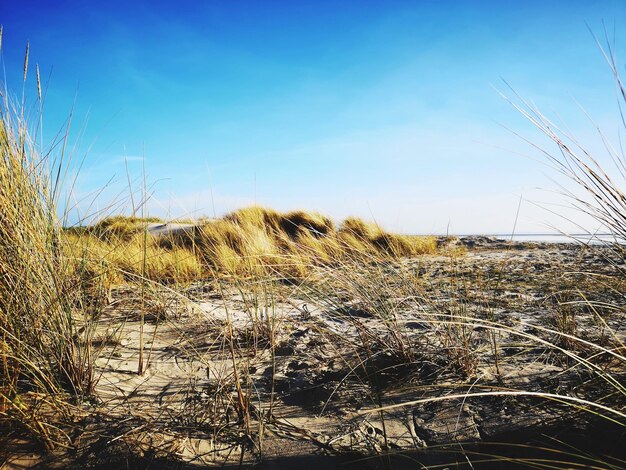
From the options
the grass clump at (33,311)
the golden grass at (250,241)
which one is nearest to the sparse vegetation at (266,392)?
the grass clump at (33,311)

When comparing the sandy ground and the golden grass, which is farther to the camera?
the golden grass

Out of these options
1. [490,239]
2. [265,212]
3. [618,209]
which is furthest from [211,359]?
[490,239]

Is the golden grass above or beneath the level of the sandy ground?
above

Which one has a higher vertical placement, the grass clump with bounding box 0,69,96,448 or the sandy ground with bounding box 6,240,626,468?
the grass clump with bounding box 0,69,96,448

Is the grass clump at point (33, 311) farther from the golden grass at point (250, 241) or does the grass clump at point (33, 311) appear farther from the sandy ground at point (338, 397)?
the golden grass at point (250, 241)

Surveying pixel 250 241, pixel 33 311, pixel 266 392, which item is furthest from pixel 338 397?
pixel 250 241

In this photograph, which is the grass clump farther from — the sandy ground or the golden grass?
the golden grass

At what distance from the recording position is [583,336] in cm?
162

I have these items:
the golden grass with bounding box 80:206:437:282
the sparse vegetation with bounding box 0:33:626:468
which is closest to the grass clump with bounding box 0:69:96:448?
the sparse vegetation with bounding box 0:33:626:468

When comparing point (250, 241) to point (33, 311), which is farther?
point (250, 241)

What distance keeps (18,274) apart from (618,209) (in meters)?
1.99

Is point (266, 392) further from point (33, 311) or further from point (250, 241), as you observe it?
point (250, 241)

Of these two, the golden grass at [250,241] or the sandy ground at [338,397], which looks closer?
the sandy ground at [338,397]

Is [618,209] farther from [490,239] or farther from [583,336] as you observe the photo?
[490,239]
